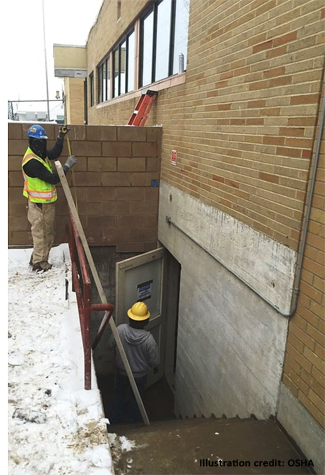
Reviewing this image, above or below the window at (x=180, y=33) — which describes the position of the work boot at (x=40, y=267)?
below

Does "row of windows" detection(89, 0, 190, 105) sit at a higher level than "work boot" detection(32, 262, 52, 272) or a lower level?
higher

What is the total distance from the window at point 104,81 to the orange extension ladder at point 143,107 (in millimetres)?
7240

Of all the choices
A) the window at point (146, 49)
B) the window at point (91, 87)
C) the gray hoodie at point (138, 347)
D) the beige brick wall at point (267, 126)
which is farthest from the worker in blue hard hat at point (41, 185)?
the window at point (91, 87)

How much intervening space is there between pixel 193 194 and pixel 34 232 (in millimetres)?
2638

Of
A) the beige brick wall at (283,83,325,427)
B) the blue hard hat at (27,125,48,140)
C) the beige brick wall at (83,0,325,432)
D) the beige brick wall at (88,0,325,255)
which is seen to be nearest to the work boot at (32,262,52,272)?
the blue hard hat at (27,125,48,140)

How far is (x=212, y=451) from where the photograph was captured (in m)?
2.79

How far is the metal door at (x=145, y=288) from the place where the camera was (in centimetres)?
607

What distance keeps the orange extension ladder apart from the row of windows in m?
0.42

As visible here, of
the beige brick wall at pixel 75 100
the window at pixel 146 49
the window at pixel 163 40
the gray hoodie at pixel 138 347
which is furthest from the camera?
the beige brick wall at pixel 75 100

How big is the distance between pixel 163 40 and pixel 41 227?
13.2ft

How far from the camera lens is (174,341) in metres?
7.16

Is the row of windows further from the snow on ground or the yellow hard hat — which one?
the snow on ground

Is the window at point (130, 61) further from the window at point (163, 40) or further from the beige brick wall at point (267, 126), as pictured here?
the beige brick wall at point (267, 126)

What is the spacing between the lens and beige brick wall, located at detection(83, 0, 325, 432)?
8.62 ft
